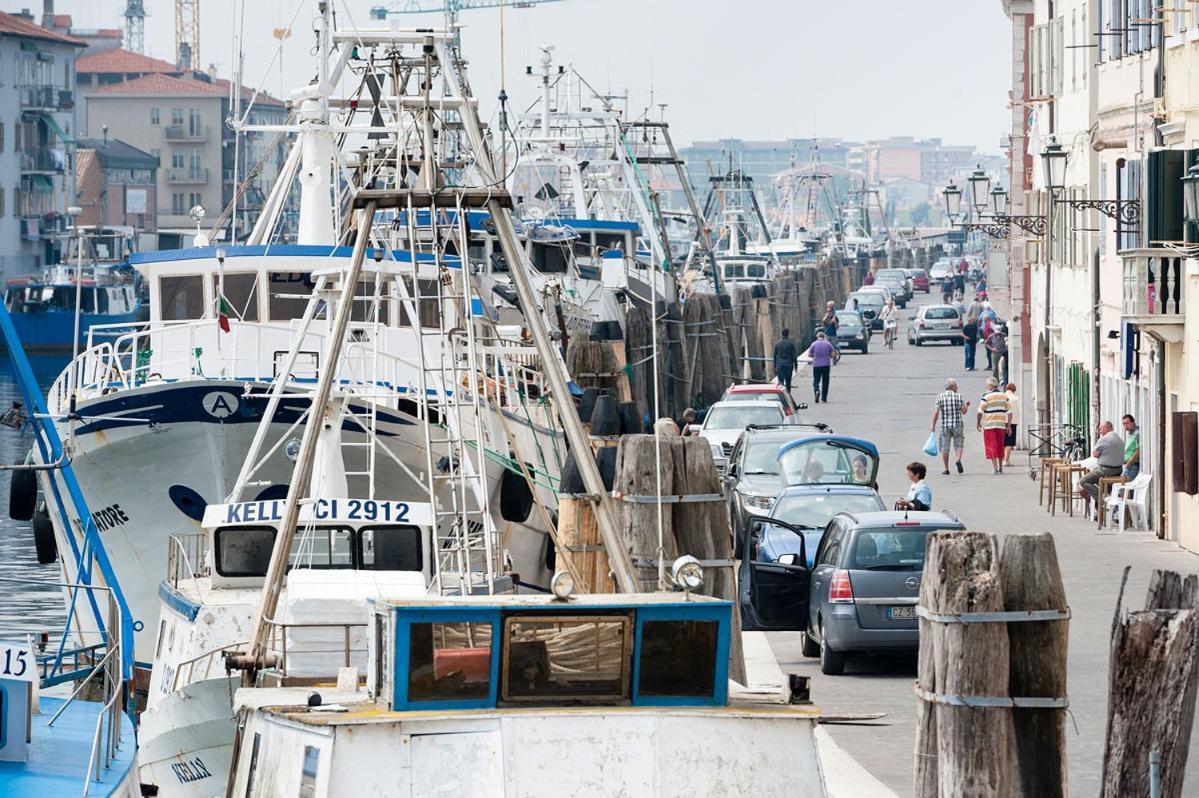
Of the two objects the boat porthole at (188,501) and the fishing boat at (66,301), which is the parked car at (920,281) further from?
the boat porthole at (188,501)

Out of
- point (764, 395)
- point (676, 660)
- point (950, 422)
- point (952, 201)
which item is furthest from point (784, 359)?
point (676, 660)

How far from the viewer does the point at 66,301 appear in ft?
333

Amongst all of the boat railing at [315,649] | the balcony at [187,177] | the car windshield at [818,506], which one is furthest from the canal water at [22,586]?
the balcony at [187,177]

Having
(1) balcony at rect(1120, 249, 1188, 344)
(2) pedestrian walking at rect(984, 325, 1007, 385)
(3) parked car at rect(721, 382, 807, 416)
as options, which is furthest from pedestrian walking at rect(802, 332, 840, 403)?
(1) balcony at rect(1120, 249, 1188, 344)

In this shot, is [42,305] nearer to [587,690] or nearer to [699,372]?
[699,372]

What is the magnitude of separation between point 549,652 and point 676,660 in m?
0.60

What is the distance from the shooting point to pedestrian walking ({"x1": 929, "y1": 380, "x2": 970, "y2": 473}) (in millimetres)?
35188

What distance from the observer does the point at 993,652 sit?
390 inches

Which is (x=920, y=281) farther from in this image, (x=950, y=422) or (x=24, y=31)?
(x=950, y=422)

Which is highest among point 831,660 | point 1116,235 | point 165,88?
point 165,88

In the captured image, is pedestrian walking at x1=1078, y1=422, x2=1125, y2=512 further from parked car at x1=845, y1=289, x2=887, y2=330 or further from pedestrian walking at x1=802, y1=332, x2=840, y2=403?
parked car at x1=845, y1=289, x2=887, y2=330

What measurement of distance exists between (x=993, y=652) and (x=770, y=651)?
10.5 metres

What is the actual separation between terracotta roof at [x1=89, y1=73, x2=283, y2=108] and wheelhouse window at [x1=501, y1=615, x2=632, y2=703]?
460 ft

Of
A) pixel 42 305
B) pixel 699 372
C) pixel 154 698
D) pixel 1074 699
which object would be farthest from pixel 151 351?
pixel 42 305
